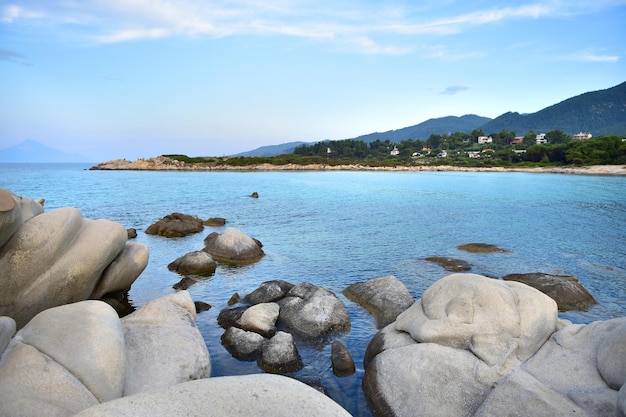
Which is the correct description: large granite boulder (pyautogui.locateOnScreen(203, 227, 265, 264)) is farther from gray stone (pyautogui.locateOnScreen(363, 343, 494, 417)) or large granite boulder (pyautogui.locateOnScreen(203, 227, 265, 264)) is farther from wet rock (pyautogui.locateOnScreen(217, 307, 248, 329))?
gray stone (pyautogui.locateOnScreen(363, 343, 494, 417))

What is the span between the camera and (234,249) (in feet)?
80.2

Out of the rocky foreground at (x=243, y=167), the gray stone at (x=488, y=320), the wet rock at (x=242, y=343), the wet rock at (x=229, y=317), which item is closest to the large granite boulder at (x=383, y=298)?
the gray stone at (x=488, y=320)

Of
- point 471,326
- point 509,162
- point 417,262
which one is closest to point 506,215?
point 417,262

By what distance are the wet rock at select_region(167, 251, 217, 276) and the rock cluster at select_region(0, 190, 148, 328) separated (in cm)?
685

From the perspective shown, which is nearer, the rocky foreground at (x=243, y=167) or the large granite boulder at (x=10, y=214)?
the large granite boulder at (x=10, y=214)

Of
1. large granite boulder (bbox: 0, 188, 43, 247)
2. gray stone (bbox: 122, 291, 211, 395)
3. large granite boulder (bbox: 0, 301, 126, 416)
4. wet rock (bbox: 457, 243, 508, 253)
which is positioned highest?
large granite boulder (bbox: 0, 188, 43, 247)

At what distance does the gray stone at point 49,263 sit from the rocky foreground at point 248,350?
31 millimetres

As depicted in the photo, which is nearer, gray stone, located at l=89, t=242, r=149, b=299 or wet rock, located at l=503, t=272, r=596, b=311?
gray stone, located at l=89, t=242, r=149, b=299

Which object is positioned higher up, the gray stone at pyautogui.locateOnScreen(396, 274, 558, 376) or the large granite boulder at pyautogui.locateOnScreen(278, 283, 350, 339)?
the gray stone at pyautogui.locateOnScreen(396, 274, 558, 376)

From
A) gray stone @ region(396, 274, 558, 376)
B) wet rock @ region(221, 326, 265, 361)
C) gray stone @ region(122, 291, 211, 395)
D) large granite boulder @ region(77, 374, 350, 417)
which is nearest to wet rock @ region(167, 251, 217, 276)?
wet rock @ region(221, 326, 265, 361)

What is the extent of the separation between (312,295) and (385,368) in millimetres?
5627

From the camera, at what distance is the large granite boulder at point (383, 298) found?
15.7 m

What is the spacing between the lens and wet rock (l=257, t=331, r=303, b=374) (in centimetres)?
1199

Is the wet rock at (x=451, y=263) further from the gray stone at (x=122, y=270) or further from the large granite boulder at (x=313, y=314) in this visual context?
the gray stone at (x=122, y=270)
